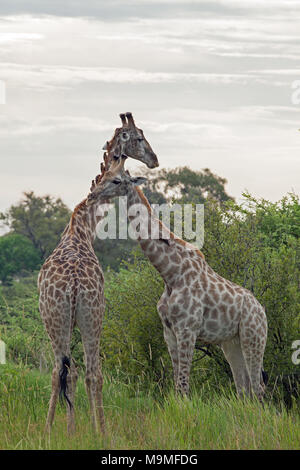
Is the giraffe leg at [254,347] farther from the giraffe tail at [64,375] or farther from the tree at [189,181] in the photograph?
the tree at [189,181]

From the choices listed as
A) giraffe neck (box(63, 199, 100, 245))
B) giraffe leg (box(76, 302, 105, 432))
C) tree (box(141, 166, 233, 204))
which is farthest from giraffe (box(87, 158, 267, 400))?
tree (box(141, 166, 233, 204))

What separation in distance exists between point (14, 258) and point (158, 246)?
28.6 metres

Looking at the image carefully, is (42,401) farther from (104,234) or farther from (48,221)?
(48,221)

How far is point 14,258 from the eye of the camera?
119ft

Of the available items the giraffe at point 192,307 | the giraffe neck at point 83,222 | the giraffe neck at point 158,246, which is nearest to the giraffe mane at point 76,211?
the giraffe neck at point 83,222

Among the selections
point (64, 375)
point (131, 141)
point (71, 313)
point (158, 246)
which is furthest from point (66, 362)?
point (131, 141)

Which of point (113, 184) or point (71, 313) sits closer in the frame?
point (71, 313)

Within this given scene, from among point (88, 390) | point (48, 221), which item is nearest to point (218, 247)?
point (88, 390)

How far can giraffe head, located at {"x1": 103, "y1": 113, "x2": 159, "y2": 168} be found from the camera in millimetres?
9133

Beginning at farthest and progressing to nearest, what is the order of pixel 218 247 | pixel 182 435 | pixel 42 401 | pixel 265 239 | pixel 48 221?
pixel 48 221
pixel 265 239
pixel 218 247
pixel 42 401
pixel 182 435

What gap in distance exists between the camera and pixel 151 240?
8672 millimetres

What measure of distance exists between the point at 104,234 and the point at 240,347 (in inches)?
90.0

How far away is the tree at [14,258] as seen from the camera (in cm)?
3619

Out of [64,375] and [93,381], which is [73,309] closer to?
[64,375]
